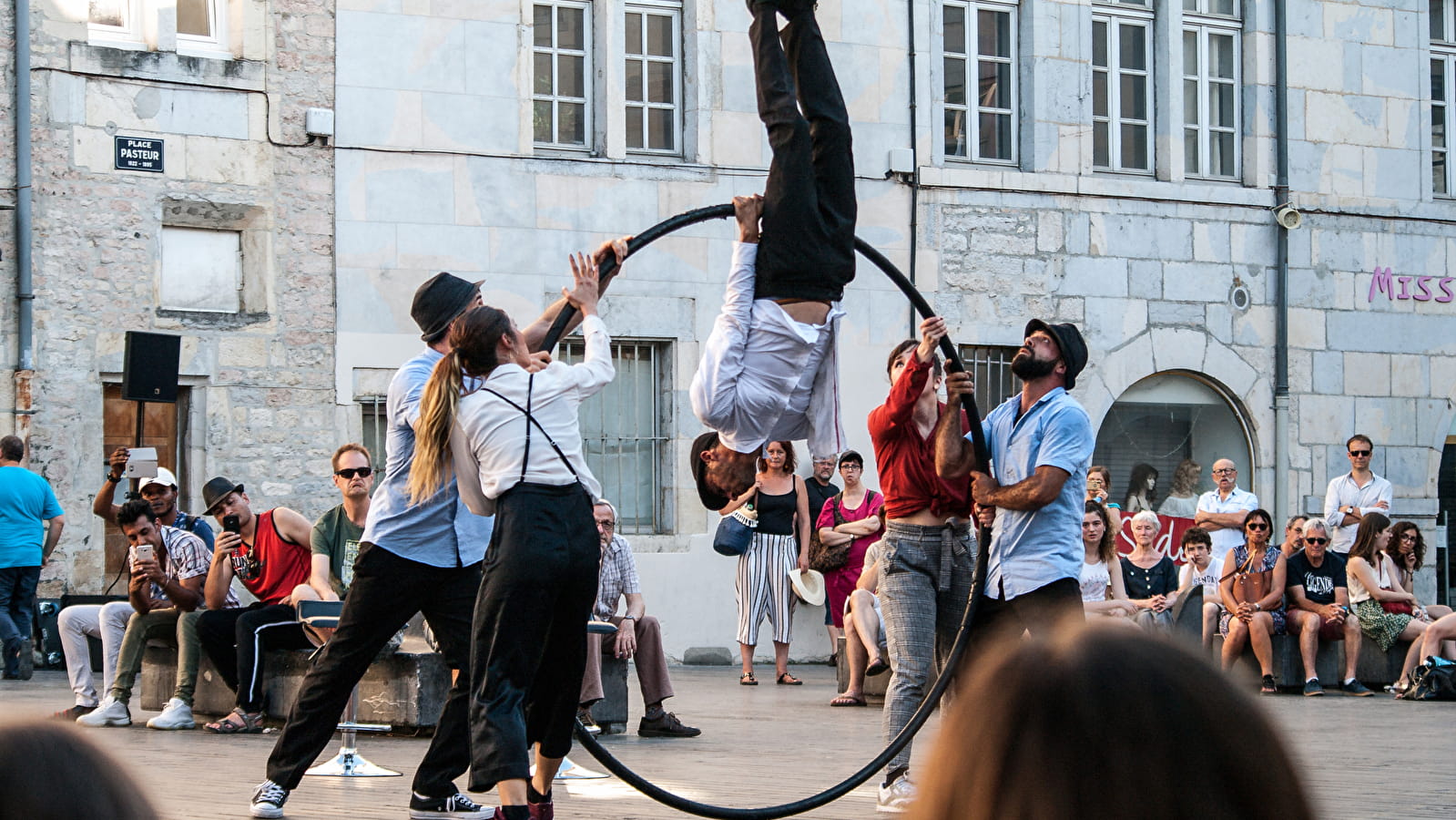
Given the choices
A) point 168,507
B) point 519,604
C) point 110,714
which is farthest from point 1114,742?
point 168,507

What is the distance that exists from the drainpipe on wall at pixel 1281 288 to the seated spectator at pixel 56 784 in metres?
18.1

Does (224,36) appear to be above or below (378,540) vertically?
above

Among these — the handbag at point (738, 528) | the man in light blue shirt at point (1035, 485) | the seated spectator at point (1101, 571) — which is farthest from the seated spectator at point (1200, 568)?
the man in light blue shirt at point (1035, 485)

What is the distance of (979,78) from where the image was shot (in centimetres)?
1808

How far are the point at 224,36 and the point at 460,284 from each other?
31.5ft

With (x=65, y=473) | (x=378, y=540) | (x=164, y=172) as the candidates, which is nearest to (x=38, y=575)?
(x=65, y=473)

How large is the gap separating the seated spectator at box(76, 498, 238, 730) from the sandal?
0.35m

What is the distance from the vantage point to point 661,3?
17.0m

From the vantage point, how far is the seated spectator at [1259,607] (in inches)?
532

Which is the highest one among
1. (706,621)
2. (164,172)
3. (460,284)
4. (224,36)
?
(224,36)

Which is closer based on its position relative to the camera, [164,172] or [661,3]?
[164,172]

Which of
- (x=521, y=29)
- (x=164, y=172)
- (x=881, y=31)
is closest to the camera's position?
(x=164, y=172)

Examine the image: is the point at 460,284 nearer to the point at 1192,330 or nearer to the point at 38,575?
the point at 38,575

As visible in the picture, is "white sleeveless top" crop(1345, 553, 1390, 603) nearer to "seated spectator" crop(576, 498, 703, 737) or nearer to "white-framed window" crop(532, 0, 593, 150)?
"seated spectator" crop(576, 498, 703, 737)
